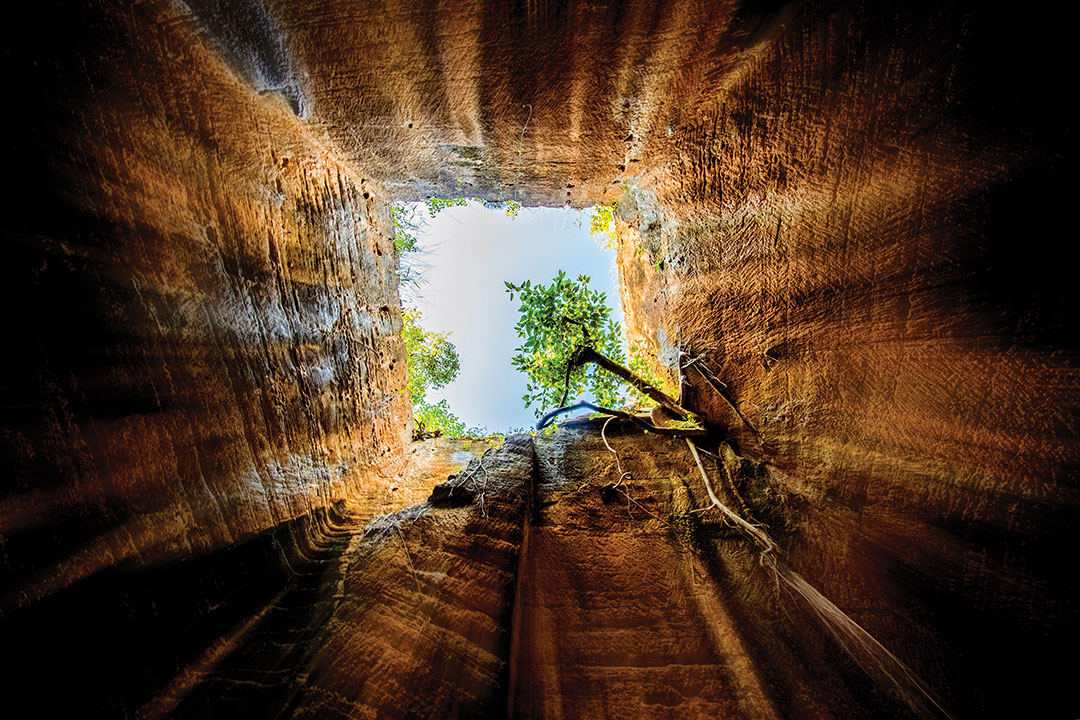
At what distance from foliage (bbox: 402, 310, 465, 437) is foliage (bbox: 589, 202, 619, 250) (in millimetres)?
3391

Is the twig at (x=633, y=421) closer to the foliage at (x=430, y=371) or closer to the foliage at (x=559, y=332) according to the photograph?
the foliage at (x=559, y=332)

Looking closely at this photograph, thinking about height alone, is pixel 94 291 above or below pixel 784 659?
above

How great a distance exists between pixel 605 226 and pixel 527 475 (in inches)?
168

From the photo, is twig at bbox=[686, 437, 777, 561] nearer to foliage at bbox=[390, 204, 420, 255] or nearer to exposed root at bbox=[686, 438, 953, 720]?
exposed root at bbox=[686, 438, 953, 720]

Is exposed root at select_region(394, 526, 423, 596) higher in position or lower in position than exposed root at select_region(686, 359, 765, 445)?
lower

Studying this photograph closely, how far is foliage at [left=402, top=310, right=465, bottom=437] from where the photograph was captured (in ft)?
23.0

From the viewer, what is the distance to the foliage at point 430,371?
7004mm

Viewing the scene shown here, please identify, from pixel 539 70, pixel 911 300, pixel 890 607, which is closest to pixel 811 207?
pixel 911 300

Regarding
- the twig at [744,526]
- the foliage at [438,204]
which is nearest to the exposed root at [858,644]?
→ the twig at [744,526]

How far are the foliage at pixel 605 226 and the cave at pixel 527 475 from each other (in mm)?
1681

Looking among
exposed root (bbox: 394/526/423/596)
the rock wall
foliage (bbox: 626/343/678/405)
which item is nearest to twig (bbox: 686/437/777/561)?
foliage (bbox: 626/343/678/405)

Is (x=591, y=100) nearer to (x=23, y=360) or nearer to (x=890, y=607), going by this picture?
(x=23, y=360)

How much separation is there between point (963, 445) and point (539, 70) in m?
4.07

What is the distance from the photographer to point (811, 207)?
9.93 ft
